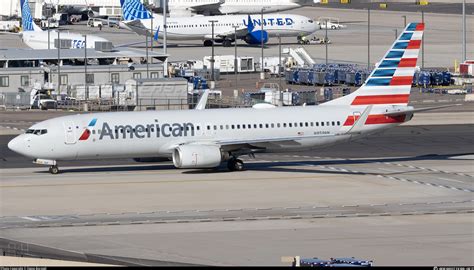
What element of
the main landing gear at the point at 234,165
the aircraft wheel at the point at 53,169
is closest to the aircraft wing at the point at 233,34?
the main landing gear at the point at 234,165

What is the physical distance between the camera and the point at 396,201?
5875cm

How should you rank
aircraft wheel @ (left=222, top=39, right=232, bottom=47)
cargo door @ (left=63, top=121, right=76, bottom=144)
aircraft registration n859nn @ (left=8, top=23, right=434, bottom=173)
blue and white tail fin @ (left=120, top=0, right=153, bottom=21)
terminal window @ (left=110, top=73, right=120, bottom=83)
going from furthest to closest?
aircraft wheel @ (left=222, top=39, right=232, bottom=47) → blue and white tail fin @ (left=120, top=0, right=153, bottom=21) → terminal window @ (left=110, top=73, right=120, bottom=83) → aircraft registration n859nn @ (left=8, top=23, right=434, bottom=173) → cargo door @ (left=63, top=121, right=76, bottom=144)

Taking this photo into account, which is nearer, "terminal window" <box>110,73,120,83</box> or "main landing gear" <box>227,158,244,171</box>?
"main landing gear" <box>227,158,244,171</box>

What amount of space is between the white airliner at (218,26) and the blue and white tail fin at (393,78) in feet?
303

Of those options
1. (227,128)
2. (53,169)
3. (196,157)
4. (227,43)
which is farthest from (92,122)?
(227,43)

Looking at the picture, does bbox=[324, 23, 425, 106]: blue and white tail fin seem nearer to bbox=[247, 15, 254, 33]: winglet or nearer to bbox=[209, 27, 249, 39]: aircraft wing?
bbox=[247, 15, 254, 33]: winglet

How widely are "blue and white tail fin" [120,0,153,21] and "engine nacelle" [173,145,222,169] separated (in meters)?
100

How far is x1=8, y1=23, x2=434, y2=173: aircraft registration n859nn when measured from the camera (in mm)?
66812

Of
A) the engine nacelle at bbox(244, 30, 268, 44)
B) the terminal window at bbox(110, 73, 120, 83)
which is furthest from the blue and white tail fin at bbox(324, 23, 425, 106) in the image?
the engine nacelle at bbox(244, 30, 268, 44)

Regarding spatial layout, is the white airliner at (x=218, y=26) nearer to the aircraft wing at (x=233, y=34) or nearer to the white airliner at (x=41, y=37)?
the aircraft wing at (x=233, y=34)

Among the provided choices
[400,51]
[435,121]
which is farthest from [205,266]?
[435,121]

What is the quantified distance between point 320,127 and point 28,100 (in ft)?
160

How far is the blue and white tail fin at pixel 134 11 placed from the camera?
6545 inches

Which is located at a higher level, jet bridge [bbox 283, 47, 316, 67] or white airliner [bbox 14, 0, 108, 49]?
white airliner [bbox 14, 0, 108, 49]
